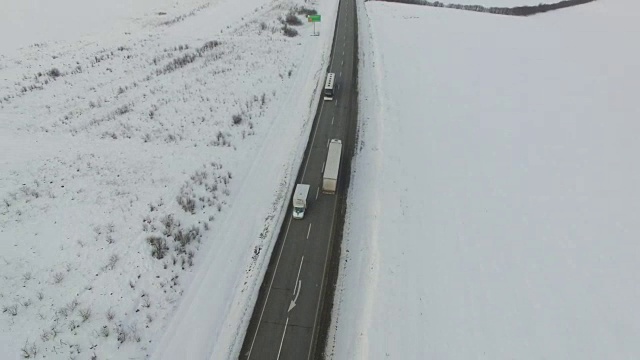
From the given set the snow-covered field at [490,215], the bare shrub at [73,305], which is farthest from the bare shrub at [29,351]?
the snow-covered field at [490,215]

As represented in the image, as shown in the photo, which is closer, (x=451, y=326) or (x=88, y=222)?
(x=451, y=326)

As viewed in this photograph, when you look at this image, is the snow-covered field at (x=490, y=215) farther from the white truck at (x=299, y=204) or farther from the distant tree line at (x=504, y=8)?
the distant tree line at (x=504, y=8)

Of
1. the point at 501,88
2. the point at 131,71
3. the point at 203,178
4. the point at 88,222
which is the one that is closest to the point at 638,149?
the point at 501,88

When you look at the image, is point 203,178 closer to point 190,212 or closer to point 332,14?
point 190,212

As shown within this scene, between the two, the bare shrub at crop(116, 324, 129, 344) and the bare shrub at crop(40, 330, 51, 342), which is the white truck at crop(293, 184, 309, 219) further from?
the bare shrub at crop(40, 330, 51, 342)

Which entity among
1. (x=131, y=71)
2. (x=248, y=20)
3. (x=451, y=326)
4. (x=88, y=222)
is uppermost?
(x=248, y=20)

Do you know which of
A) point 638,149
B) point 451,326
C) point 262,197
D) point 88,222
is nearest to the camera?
point 451,326
